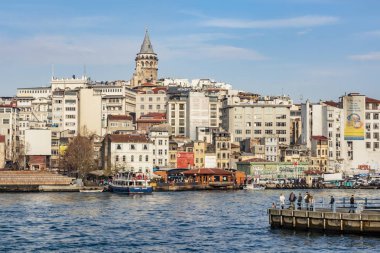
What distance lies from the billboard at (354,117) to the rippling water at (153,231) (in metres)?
93.2

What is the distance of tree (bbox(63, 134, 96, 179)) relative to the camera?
430 ft

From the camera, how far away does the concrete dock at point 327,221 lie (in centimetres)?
5053

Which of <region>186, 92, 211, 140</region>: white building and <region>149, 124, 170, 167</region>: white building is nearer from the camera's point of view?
<region>149, 124, 170, 167</region>: white building

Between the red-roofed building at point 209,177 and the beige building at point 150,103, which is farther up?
the beige building at point 150,103

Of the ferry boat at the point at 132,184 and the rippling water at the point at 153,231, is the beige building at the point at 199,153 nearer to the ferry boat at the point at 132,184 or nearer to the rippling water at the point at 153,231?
the ferry boat at the point at 132,184

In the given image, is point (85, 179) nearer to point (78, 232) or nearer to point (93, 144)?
point (93, 144)

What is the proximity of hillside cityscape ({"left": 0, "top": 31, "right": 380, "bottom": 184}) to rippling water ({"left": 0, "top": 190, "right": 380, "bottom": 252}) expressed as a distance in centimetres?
6260

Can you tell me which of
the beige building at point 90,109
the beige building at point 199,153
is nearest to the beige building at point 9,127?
the beige building at point 90,109

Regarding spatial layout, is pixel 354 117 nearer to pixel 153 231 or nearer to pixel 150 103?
pixel 150 103

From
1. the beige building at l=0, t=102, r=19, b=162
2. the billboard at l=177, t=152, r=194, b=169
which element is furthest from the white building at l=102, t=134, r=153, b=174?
the beige building at l=0, t=102, r=19, b=162

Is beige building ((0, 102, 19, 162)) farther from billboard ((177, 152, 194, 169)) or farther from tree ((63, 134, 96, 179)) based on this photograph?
billboard ((177, 152, 194, 169))

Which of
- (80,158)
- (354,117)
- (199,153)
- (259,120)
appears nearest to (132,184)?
(80,158)

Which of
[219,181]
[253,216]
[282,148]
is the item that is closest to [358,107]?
[282,148]

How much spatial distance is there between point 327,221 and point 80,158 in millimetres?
83995
